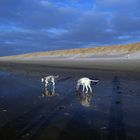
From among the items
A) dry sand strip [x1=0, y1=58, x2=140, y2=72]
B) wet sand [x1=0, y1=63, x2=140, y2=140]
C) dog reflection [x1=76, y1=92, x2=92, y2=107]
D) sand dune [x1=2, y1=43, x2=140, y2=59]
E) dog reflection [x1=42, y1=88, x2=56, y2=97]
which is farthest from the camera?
sand dune [x1=2, y1=43, x2=140, y2=59]

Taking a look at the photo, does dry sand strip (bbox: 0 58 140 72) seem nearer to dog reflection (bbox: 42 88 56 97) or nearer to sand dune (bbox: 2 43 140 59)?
sand dune (bbox: 2 43 140 59)

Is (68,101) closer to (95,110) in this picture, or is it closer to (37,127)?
(95,110)

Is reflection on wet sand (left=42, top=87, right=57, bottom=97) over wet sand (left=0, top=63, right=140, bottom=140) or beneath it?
over

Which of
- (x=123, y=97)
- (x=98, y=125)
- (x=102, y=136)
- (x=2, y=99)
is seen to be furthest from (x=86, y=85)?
(x=102, y=136)

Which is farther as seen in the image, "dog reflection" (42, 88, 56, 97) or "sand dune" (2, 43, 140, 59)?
"sand dune" (2, 43, 140, 59)

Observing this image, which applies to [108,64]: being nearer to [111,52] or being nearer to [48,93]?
[111,52]

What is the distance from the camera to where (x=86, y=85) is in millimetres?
17953

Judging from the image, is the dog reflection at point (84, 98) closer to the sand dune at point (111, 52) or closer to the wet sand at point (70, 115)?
the wet sand at point (70, 115)

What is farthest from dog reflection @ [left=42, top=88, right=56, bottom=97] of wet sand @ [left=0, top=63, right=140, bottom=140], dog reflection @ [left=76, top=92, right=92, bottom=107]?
dog reflection @ [left=76, top=92, right=92, bottom=107]

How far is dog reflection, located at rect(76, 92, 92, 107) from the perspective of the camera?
1458cm

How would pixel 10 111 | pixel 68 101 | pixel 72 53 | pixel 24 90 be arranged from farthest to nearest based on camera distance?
pixel 72 53 < pixel 24 90 < pixel 68 101 < pixel 10 111

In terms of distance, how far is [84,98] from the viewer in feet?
52.6

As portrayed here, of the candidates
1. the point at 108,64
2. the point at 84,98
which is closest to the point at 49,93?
the point at 84,98

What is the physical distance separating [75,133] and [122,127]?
4.94 ft
